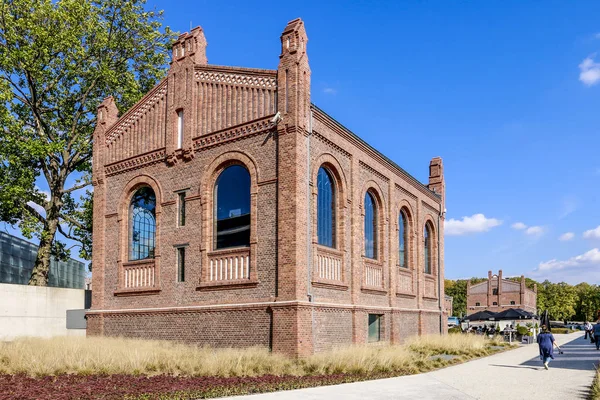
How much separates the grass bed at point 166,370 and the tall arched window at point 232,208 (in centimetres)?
424

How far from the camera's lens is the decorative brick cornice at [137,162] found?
23125 mm

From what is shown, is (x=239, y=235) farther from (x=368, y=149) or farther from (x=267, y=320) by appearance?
(x=368, y=149)

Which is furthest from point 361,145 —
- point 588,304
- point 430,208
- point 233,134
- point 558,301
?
point 588,304

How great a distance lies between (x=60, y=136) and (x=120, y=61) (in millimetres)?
5091

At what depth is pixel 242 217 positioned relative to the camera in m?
20.4

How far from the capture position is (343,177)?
72.9 ft

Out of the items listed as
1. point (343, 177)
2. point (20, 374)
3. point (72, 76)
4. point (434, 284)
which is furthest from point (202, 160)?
Answer: point (434, 284)

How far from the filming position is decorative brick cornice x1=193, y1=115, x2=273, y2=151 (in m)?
19.9

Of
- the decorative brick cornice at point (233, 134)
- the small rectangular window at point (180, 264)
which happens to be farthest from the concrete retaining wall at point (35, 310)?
the decorative brick cornice at point (233, 134)

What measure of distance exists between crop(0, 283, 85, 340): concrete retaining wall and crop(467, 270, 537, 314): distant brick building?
76.3m

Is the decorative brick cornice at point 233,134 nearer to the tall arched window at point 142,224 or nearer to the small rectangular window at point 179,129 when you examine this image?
the small rectangular window at point 179,129

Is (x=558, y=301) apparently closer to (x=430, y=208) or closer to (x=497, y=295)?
Answer: (x=497, y=295)

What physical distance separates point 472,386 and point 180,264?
1172cm

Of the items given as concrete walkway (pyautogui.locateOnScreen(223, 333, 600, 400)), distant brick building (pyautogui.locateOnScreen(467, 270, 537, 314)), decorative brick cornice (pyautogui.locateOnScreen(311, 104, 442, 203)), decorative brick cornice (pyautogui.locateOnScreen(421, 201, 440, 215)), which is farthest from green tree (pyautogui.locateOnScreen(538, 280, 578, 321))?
concrete walkway (pyautogui.locateOnScreen(223, 333, 600, 400))
